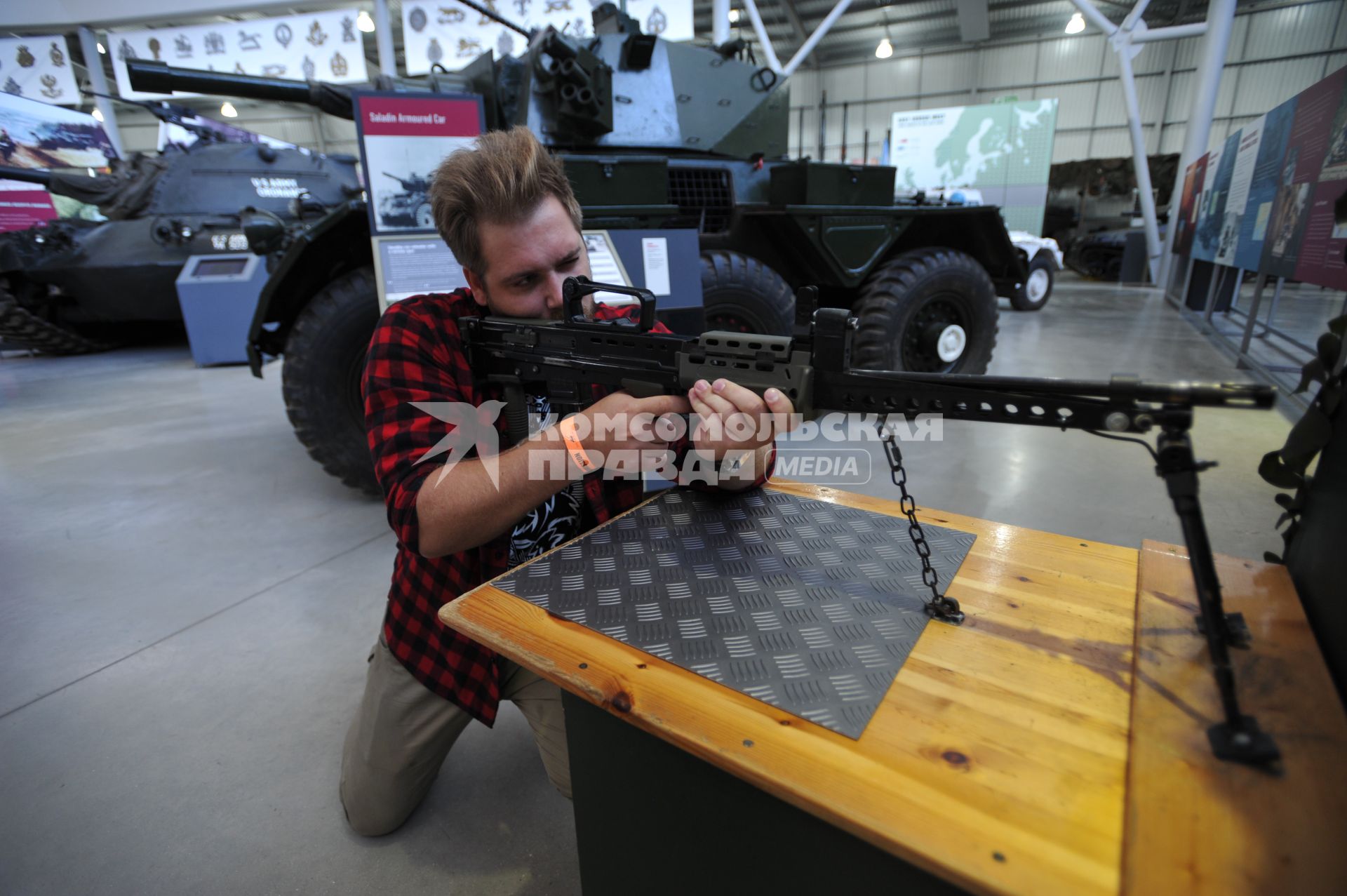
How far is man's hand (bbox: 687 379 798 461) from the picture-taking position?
1232 millimetres

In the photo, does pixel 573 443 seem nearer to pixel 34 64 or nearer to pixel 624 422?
pixel 624 422

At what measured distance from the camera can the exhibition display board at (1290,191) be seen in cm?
362

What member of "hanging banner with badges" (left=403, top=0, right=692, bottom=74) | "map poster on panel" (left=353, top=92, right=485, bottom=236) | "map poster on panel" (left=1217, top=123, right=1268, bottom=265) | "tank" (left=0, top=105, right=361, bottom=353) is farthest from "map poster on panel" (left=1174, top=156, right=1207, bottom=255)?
"tank" (left=0, top=105, right=361, bottom=353)

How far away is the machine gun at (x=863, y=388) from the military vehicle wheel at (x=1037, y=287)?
32.4 ft

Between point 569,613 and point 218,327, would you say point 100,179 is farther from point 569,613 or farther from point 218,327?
point 569,613

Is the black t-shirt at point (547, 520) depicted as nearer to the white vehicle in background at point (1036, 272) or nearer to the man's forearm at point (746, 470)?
the man's forearm at point (746, 470)

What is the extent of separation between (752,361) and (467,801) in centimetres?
145

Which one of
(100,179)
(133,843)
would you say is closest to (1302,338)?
(133,843)

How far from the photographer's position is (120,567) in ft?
9.82

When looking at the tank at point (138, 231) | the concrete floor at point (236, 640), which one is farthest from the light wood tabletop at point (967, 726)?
the tank at point (138, 231)

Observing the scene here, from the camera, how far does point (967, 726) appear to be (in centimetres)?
85

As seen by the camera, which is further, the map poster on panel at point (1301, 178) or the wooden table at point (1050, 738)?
the map poster on panel at point (1301, 178)

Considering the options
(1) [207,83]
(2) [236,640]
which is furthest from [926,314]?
(1) [207,83]

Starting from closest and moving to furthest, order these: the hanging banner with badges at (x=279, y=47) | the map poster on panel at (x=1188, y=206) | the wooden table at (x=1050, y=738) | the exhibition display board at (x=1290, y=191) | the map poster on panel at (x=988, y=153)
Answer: the wooden table at (x=1050, y=738)
the exhibition display board at (x=1290, y=191)
the map poster on panel at (x=1188, y=206)
the hanging banner with badges at (x=279, y=47)
the map poster on panel at (x=988, y=153)
